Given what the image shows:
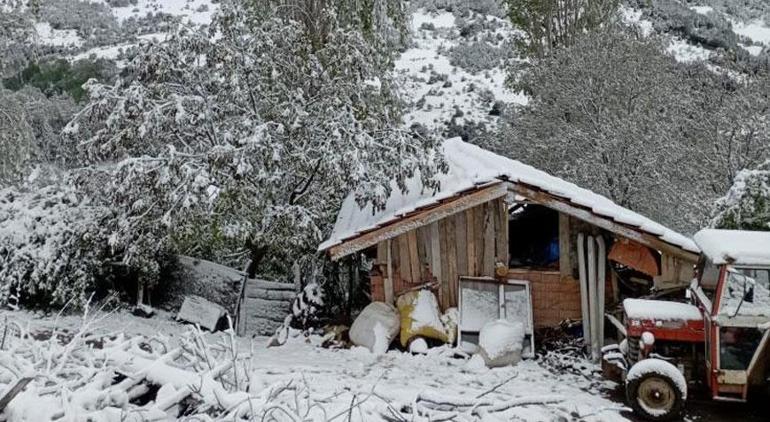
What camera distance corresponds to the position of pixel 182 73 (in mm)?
11523

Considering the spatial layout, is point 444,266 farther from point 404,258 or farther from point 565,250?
point 565,250

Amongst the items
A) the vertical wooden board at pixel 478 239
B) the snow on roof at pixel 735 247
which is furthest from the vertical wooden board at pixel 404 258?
the snow on roof at pixel 735 247

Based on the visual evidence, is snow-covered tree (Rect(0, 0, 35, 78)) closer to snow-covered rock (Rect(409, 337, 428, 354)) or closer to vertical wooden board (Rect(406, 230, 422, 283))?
vertical wooden board (Rect(406, 230, 422, 283))

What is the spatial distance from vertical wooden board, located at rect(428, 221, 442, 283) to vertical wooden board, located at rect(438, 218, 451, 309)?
0.17 feet

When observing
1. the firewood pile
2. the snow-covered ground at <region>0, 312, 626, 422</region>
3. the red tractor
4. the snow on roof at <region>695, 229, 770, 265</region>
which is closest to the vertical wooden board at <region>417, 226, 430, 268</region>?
the snow-covered ground at <region>0, 312, 626, 422</region>

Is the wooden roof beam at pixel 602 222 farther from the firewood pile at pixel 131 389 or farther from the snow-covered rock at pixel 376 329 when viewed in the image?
the firewood pile at pixel 131 389

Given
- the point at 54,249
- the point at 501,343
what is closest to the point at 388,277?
the point at 501,343

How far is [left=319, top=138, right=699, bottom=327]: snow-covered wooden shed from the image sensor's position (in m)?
10.4

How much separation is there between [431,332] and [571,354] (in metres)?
2.31

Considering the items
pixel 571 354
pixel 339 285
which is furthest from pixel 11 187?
pixel 571 354

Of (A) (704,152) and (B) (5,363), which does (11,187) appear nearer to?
(B) (5,363)

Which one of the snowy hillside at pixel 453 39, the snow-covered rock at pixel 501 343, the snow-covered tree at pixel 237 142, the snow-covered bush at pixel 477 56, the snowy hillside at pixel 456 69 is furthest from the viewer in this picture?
the snow-covered bush at pixel 477 56

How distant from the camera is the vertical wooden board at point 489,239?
11.2 metres

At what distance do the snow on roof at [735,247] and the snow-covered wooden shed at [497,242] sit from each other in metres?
1.61
